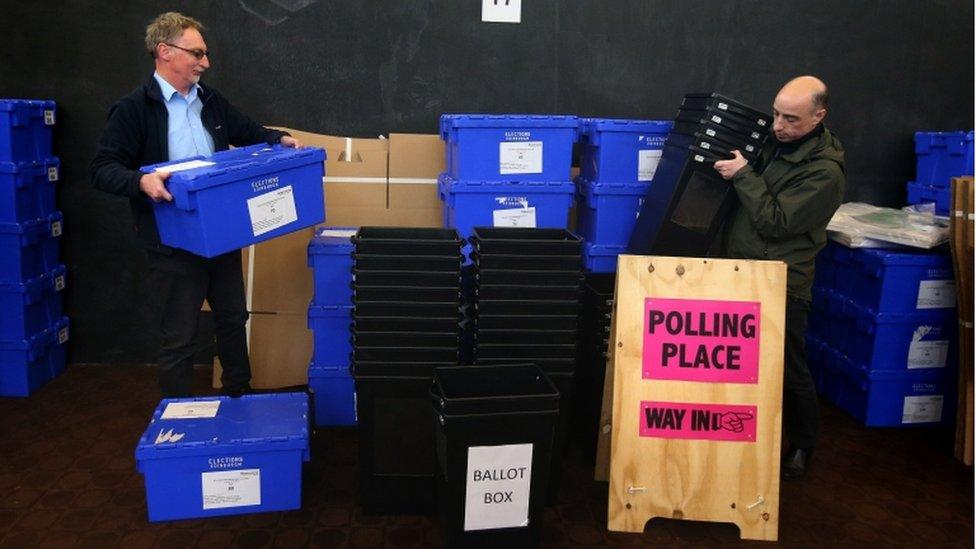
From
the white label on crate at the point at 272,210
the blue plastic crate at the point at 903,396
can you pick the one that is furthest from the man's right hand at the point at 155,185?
the blue plastic crate at the point at 903,396

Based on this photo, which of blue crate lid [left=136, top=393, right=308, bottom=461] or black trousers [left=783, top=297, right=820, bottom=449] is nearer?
blue crate lid [left=136, top=393, right=308, bottom=461]

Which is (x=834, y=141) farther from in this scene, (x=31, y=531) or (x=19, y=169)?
(x=19, y=169)

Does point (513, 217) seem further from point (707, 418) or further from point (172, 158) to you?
point (172, 158)

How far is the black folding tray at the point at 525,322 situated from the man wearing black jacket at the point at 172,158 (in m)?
1.11

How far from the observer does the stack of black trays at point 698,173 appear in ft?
9.77

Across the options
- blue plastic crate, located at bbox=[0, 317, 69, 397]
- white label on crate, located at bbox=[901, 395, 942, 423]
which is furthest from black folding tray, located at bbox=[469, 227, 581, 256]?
blue plastic crate, located at bbox=[0, 317, 69, 397]

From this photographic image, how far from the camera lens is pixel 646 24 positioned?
13.3ft

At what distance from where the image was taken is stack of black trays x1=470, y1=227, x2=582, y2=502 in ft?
8.79

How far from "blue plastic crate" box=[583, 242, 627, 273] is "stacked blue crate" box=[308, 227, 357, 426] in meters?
1.07

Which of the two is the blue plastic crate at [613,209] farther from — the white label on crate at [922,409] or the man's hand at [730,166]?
the white label on crate at [922,409]

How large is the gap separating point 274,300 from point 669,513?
7.07 ft

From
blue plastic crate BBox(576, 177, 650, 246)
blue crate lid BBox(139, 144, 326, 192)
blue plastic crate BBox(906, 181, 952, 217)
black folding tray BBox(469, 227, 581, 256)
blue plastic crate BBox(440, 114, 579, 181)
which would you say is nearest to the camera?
blue crate lid BBox(139, 144, 326, 192)

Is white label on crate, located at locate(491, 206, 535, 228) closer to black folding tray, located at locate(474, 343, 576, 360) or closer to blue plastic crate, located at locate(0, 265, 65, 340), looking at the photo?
black folding tray, located at locate(474, 343, 576, 360)

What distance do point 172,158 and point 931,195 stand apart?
3763mm
